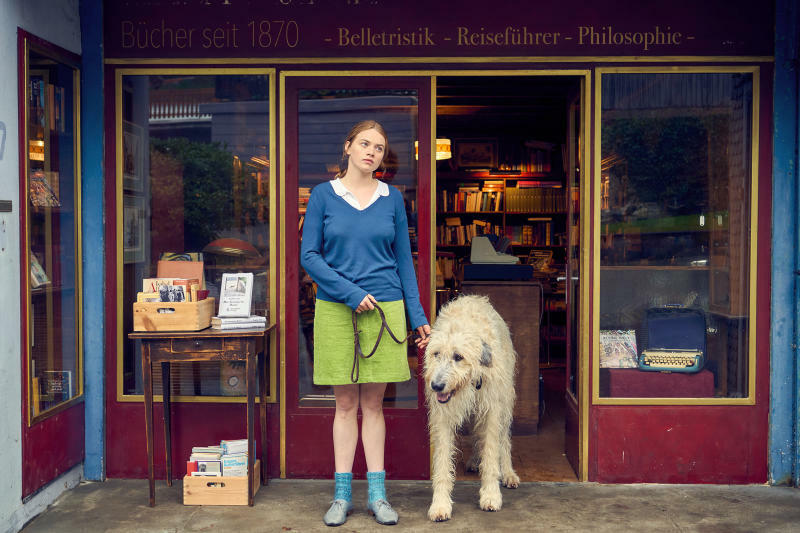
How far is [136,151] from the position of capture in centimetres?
448

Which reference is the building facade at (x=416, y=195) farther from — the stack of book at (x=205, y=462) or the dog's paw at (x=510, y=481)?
the stack of book at (x=205, y=462)


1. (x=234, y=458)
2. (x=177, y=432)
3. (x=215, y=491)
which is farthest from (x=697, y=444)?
(x=177, y=432)

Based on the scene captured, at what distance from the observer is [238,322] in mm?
3982

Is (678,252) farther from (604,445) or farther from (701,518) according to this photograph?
(701,518)

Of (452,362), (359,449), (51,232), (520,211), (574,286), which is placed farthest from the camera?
(520,211)

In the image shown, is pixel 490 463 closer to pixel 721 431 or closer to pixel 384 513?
pixel 384 513


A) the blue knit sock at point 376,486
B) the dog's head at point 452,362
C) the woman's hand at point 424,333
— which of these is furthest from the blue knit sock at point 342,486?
the woman's hand at point 424,333

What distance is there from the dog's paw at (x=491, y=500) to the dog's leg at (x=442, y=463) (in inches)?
7.3

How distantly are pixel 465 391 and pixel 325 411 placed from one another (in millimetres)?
1093

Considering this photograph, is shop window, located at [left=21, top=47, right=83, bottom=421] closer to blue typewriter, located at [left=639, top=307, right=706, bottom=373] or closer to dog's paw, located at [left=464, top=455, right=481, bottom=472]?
dog's paw, located at [left=464, top=455, right=481, bottom=472]

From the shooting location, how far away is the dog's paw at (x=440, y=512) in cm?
375

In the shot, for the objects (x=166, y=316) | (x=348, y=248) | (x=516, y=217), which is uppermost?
(x=516, y=217)

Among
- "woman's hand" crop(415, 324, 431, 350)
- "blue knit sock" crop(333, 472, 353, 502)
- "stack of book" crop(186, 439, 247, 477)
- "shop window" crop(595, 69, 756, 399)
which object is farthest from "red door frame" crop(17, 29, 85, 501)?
"shop window" crop(595, 69, 756, 399)

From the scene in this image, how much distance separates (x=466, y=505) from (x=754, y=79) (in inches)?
118
